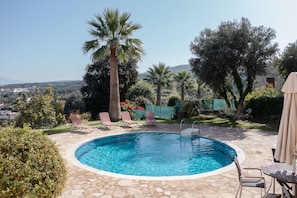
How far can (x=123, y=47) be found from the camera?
16.3m

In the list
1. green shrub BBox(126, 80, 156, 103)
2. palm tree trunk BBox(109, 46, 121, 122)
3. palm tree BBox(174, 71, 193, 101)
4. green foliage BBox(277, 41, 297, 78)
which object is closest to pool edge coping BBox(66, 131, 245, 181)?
palm tree trunk BBox(109, 46, 121, 122)

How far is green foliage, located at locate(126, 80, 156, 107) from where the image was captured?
89.5 ft

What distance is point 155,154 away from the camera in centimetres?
1030

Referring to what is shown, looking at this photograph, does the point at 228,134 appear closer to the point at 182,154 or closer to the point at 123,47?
the point at 182,154

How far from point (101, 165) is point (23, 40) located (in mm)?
18145

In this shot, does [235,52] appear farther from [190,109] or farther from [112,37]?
[112,37]

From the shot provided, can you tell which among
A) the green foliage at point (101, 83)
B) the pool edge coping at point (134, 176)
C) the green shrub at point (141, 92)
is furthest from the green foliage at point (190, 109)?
the green foliage at point (101, 83)

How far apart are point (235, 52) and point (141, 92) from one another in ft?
46.3

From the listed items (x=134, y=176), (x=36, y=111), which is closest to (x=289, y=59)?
(x=134, y=176)

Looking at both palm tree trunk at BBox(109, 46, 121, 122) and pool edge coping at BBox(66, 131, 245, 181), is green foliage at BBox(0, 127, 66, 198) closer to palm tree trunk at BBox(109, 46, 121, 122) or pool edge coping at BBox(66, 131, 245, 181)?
pool edge coping at BBox(66, 131, 245, 181)

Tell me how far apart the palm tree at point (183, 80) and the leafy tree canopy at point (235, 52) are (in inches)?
627

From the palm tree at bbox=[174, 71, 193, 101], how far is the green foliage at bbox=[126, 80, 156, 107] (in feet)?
19.9

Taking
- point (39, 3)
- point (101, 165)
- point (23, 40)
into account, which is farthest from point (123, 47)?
point (23, 40)

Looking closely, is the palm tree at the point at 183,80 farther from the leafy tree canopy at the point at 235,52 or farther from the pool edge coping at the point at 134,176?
the pool edge coping at the point at 134,176
